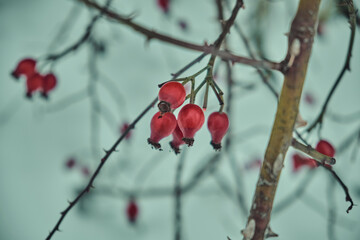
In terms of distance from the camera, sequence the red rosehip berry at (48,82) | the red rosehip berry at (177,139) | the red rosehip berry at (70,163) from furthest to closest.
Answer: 1. the red rosehip berry at (70,163)
2. the red rosehip berry at (48,82)
3. the red rosehip berry at (177,139)

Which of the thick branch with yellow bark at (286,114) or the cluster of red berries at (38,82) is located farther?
the cluster of red berries at (38,82)

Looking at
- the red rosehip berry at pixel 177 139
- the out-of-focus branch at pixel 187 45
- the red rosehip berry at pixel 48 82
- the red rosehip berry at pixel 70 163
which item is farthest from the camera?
the red rosehip berry at pixel 70 163

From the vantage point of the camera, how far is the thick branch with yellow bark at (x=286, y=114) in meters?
0.39

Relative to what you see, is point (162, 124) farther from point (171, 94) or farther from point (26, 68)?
point (26, 68)

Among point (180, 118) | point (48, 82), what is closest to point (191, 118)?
point (180, 118)

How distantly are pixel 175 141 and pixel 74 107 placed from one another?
55.0 inches

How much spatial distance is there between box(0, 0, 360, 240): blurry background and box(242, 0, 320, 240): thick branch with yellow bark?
3.20 feet

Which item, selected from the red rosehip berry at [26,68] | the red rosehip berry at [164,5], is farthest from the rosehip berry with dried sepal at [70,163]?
the red rosehip berry at [164,5]

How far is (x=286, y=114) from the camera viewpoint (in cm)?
40

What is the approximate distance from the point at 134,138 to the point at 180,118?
129cm

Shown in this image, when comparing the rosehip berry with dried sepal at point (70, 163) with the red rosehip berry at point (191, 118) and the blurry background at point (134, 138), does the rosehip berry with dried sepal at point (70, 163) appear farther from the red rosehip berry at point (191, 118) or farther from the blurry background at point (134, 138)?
the red rosehip berry at point (191, 118)

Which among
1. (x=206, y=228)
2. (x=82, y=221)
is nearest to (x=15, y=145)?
(x=82, y=221)

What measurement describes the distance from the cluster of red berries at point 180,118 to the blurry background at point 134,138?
3.21ft

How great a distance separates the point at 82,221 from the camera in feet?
4.79
